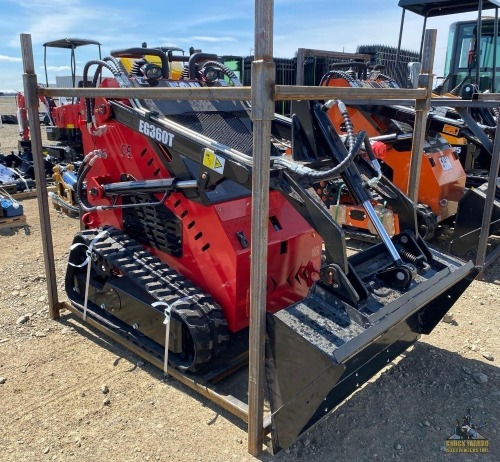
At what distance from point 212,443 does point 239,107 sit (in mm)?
2268

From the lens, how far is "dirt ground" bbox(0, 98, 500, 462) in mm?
2557

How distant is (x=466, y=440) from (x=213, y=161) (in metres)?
1.98

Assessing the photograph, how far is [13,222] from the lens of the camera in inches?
247

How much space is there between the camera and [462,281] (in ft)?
9.98

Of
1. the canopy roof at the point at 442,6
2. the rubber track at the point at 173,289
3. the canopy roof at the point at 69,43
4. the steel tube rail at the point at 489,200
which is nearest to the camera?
the rubber track at the point at 173,289

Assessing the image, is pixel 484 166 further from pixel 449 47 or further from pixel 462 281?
pixel 462 281

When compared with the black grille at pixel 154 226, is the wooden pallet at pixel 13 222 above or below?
below

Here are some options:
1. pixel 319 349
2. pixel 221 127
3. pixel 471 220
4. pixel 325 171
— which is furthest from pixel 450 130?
pixel 319 349

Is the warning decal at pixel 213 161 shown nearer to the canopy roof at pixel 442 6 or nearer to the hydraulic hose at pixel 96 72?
the hydraulic hose at pixel 96 72

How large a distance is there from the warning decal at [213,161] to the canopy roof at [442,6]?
5650 mm

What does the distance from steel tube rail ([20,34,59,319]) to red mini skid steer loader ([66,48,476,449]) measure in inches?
6.5

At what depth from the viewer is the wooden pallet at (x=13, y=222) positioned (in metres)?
6.20

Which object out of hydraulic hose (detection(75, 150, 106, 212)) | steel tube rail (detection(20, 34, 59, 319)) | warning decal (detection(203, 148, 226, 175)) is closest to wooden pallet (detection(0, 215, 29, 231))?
steel tube rail (detection(20, 34, 59, 319))

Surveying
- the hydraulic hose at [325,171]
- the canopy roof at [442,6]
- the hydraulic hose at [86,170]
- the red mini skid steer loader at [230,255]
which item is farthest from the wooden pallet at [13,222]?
the canopy roof at [442,6]
